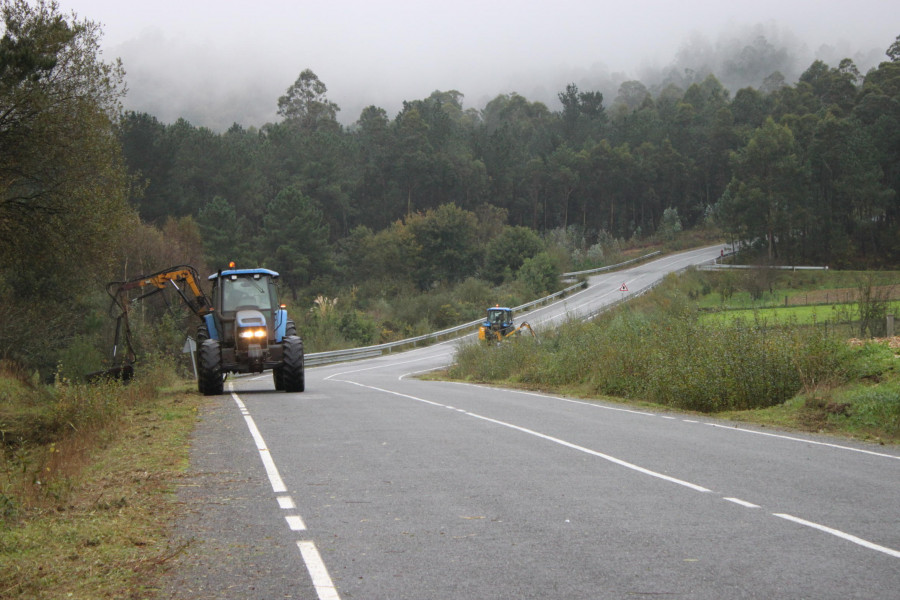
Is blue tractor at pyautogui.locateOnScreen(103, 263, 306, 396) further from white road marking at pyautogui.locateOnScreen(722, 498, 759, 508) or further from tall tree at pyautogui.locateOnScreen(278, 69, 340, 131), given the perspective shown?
tall tree at pyautogui.locateOnScreen(278, 69, 340, 131)

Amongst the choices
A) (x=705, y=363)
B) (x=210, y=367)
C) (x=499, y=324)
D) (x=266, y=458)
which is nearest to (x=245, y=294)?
(x=210, y=367)

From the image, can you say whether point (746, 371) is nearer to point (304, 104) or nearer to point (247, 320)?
point (247, 320)

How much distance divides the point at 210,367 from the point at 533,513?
14.4 m

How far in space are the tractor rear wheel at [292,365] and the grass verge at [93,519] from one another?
27.5 ft

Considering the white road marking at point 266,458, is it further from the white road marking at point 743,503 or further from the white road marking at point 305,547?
the white road marking at point 743,503

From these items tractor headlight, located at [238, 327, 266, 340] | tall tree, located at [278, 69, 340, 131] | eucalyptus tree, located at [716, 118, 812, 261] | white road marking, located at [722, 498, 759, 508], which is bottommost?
white road marking, located at [722, 498, 759, 508]

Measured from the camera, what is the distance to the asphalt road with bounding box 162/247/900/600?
5.49m

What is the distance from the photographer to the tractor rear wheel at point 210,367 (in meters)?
20.3

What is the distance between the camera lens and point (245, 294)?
21.8 meters

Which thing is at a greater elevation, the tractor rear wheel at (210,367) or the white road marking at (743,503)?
the tractor rear wheel at (210,367)

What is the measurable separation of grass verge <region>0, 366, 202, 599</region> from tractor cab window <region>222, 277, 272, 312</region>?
8993 millimetres

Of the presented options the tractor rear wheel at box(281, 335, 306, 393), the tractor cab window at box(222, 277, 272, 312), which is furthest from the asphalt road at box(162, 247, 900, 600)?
the tractor cab window at box(222, 277, 272, 312)

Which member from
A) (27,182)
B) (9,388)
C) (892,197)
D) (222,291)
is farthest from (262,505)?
(892,197)

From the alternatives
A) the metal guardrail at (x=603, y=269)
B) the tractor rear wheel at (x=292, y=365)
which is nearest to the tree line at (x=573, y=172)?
the metal guardrail at (x=603, y=269)
